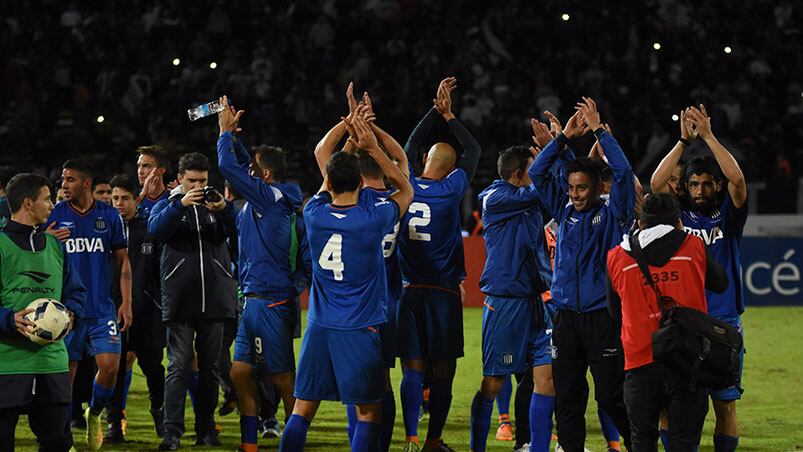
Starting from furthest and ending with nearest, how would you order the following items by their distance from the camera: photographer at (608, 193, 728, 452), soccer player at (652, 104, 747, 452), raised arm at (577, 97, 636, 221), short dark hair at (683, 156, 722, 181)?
short dark hair at (683, 156, 722, 181) < soccer player at (652, 104, 747, 452) < raised arm at (577, 97, 636, 221) < photographer at (608, 193, 728, 452)

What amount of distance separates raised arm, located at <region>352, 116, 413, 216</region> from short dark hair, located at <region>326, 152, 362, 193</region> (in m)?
0.23

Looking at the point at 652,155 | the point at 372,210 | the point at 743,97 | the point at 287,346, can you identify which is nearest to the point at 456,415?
the point at 287,346

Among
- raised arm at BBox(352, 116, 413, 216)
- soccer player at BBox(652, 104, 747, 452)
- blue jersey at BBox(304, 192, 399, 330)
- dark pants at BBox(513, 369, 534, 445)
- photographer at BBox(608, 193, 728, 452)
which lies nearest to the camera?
photographer at BBox(608, 193, 728, 452)

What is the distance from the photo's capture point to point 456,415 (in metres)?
11.9

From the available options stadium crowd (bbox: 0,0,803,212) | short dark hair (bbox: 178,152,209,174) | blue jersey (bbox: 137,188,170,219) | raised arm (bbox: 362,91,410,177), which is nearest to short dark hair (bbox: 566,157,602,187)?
raised arm (bbox: 362,91,410,177)

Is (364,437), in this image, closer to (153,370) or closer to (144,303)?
(153,370)

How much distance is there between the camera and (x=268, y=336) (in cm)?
915

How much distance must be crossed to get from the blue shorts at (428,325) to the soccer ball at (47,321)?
2.92 meters

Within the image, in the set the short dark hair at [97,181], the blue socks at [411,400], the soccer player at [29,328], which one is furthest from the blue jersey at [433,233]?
the short dark hair at [97,181]

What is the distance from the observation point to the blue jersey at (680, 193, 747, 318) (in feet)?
28.9

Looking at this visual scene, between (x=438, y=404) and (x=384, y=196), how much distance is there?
1.68 metres

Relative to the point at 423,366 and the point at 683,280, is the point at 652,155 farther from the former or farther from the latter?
the point at 683,280

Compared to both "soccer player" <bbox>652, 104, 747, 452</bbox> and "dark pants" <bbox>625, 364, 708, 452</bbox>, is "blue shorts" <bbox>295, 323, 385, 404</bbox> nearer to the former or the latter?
"dark pants" <bbox>625, 364, 708, 452</bbox>

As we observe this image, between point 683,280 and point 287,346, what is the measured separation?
3.17m
